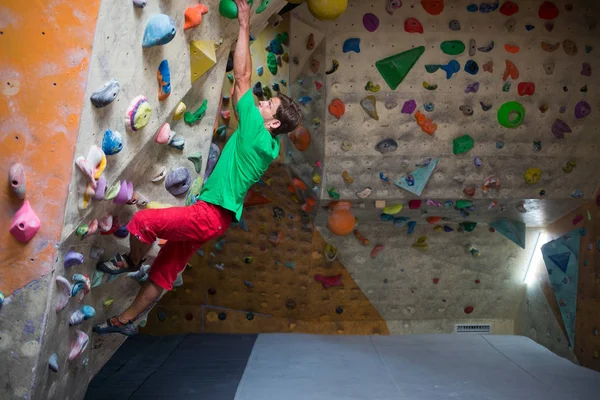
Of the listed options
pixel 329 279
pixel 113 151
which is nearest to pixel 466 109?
pixel 329 279

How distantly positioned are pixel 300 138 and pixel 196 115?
1.68m

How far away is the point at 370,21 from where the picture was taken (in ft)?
13.0

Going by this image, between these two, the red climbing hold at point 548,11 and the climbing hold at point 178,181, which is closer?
the climbing hold at point 178,181

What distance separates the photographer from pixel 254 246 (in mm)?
5184

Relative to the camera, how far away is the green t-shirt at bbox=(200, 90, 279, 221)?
2.56 metres

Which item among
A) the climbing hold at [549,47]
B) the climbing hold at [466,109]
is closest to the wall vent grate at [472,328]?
the climbing hold at [466,109]

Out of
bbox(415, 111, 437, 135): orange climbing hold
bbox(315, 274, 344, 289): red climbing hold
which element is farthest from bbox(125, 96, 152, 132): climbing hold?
bbox(315, 274, 344, 289): red climbing hold

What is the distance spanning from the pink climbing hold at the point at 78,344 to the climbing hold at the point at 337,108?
6.75ft

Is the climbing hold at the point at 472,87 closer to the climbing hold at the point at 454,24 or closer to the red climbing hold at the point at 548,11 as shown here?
the climbing hold at the point at 454,24

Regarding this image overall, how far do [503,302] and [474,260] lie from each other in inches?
19.9

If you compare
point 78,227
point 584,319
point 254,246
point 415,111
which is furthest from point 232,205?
point 584,319

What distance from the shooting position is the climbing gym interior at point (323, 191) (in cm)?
200

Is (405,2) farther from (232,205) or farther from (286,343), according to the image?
(286,343)

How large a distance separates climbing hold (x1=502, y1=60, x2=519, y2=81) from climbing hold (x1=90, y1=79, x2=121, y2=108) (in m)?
2.76
